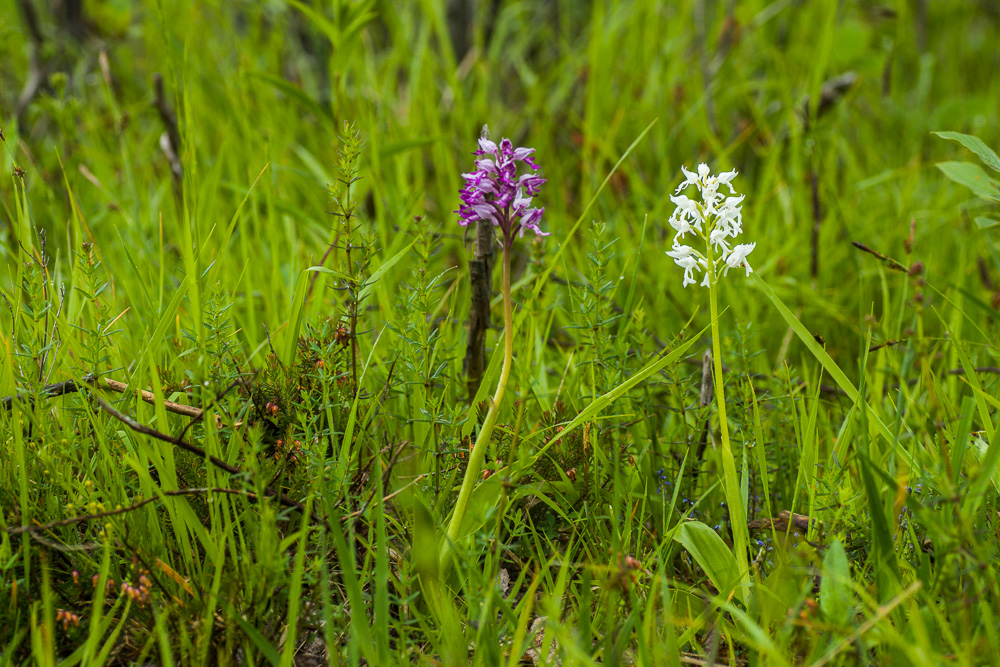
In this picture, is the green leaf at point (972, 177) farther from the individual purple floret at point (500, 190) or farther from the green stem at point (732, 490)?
the individual purple floret at point (500, 190)

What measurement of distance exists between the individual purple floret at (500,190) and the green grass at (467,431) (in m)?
0.16

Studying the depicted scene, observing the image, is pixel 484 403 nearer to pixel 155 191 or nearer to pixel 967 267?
pixel 967 267

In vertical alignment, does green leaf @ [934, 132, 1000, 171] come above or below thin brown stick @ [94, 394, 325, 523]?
above

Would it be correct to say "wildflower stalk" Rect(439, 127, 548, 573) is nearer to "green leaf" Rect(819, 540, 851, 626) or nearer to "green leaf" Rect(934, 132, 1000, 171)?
"green leaf" Rect(819, 540, 851, 626)

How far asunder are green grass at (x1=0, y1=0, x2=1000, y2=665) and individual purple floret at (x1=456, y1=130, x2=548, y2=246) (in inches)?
→ 6.2

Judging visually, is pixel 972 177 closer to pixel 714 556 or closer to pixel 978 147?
pixel 978 147

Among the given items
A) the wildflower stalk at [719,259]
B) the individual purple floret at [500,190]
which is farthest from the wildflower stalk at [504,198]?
the wildflower stalk at [719,259]

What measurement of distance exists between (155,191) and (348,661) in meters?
2.81

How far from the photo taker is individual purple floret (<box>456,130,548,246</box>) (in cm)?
135

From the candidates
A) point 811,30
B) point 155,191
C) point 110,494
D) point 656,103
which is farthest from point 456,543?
point 811,30

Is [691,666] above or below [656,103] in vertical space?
below

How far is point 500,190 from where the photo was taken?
1372mm

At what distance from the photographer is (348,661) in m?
1.14

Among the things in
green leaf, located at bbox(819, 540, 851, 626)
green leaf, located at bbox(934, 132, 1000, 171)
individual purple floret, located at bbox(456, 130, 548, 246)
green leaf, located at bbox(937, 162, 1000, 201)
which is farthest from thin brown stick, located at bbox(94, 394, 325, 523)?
green leaf, located at bbox(937, 162, 1000, 201)
